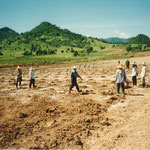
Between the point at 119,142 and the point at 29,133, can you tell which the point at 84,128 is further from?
the point at 29,133

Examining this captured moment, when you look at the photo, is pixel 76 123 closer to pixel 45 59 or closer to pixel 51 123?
pixel 51 123

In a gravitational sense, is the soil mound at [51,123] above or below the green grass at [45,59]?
below

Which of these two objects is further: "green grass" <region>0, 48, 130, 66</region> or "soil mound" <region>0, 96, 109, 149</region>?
"green grass" <region>0, 48, 130, 66</region>

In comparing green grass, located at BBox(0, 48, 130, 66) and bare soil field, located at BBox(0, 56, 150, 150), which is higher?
green grass, located at BBox(0, 48, 130, 66)

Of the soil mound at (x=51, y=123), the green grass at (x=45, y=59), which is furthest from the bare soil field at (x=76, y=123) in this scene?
the green grass at (x=45, y=59)

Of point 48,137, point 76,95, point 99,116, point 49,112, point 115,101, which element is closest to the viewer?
point 48,137

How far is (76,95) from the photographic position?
1058cm

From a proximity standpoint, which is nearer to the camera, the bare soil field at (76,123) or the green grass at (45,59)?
the bare soil field at (76,123)

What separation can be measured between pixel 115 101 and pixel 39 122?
4449 mm

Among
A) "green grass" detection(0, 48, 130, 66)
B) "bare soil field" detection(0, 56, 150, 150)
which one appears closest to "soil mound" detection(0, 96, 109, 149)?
"bare soil field" detection(0, 56, 150, 150)

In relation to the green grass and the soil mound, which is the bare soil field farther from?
the green grass

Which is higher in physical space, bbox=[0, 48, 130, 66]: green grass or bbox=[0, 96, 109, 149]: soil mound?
bbox=[0, 48, 130, 66]: green grass

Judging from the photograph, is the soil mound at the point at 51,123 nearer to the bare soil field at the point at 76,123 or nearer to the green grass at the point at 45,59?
the bare soil field at the point at 76,123

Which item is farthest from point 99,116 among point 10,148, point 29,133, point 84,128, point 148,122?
point 10,148
